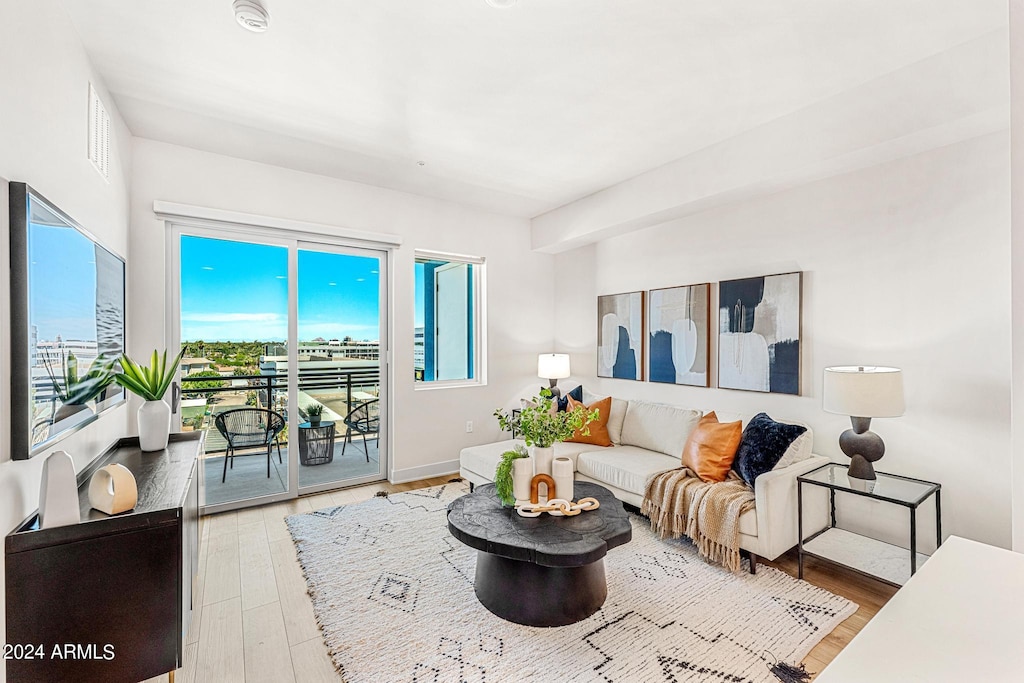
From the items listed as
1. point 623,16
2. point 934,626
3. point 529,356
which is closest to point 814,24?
point 623,16

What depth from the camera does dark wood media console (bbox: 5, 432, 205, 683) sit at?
1.38 metres

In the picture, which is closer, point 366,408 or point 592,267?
point 366,408

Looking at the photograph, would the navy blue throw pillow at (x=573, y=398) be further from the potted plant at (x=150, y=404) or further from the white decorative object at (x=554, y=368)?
the potted plant at (x=150, y=404)

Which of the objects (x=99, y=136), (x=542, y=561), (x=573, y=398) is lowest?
(x=542, y=561)

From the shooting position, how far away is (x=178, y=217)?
10.7ft

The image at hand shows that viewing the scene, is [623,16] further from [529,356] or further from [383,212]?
[529,356]

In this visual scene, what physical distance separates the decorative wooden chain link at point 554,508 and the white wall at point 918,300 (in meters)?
1.77

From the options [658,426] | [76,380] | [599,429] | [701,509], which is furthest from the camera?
[599,429]

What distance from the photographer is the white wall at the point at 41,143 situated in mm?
1377

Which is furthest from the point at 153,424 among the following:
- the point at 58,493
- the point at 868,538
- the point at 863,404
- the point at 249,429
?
the point at 868,538

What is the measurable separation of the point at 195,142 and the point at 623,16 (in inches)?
113

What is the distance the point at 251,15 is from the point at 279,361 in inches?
95.5

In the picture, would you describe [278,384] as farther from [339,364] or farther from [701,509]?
[701,509]

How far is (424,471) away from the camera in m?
4.34
